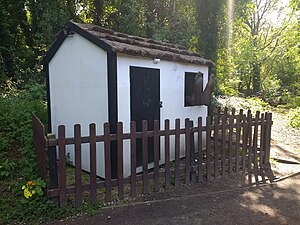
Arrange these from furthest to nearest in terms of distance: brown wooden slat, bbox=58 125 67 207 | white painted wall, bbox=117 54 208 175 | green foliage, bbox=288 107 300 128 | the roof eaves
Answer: green foliage, bbox=288 107 300 128
white painted wall, bbox=117 54 208 175
the roof eaves
brown wooden slat, bbox=58 125 67 207

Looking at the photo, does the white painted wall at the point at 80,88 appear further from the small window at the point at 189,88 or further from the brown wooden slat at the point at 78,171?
the small window at the point at 189,88

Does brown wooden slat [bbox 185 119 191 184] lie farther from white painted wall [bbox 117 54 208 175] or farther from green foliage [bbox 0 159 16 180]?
green foliage [bbox 0 159 16 180]

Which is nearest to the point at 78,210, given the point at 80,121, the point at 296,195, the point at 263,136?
the point at 80,121

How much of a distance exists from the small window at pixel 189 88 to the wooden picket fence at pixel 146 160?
1057 millimetres

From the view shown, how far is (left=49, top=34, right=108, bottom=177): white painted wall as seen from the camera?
466cm

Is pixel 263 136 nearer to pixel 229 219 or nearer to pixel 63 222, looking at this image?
pixel 229 219

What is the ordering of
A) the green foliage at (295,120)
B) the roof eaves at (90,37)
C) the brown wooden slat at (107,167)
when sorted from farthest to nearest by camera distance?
the green foliage at (295,120) < the roof eaves at (90,37) < the brown wooden slat at (107,167)

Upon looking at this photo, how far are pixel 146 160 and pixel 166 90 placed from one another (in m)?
1.96

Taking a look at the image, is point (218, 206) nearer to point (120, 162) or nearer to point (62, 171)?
point (120, 162)

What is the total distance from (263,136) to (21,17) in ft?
45.4

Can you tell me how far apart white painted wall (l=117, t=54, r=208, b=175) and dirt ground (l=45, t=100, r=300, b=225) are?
1.23 metres

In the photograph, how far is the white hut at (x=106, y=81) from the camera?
14.9 ft

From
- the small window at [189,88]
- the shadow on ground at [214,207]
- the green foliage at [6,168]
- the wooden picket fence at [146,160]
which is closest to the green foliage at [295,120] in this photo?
the wooden picket fence at [146,160]

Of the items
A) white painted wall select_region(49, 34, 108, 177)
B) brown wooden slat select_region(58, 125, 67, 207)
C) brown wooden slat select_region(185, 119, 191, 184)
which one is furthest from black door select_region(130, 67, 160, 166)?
brown wooden slat select_region(58, 125, 67, 207)
